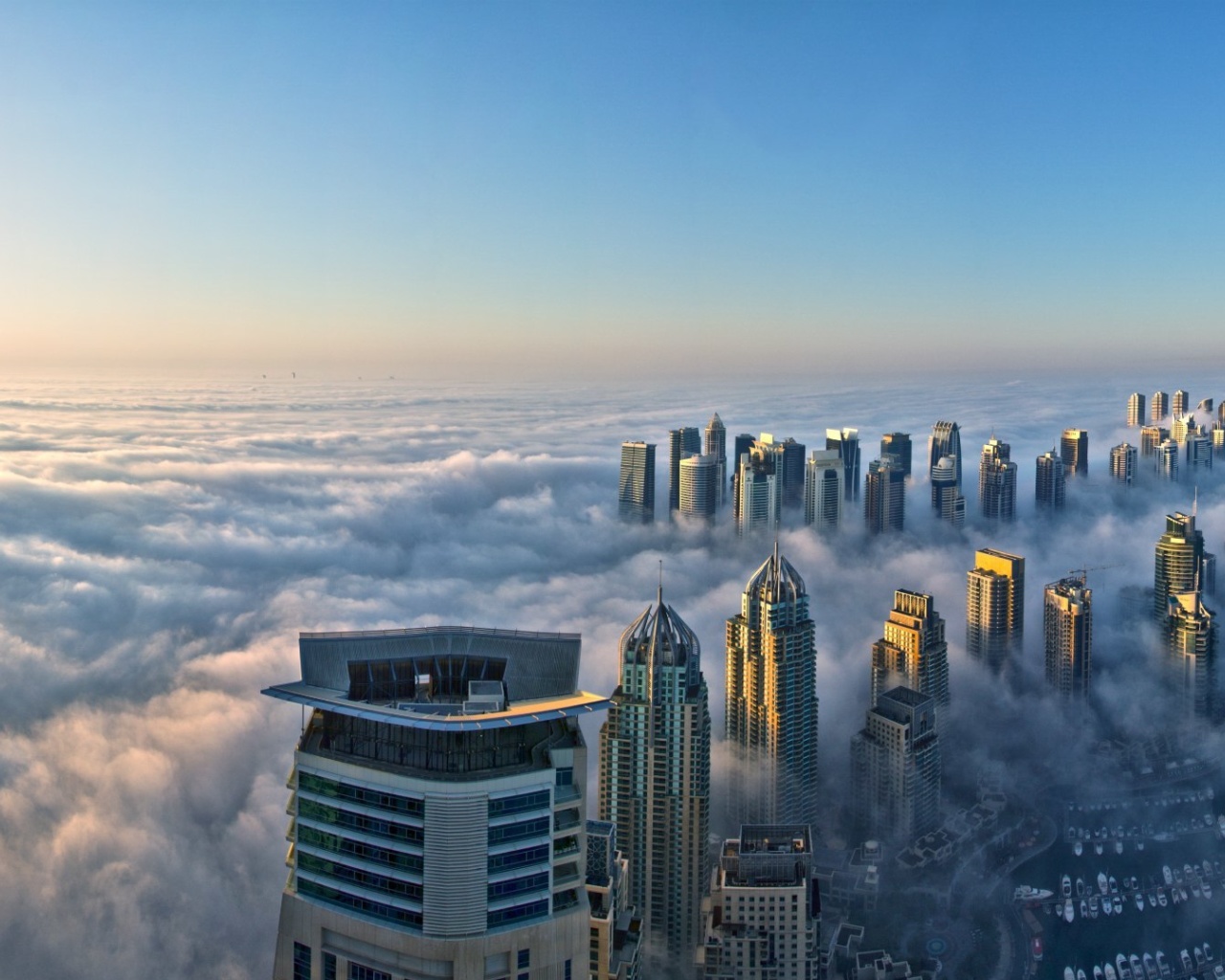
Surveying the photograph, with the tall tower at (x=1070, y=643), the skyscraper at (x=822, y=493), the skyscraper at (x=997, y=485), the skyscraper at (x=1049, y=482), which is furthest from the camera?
the skyscraper at (x=1049, y=482)

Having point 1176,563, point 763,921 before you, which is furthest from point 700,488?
point 763,921

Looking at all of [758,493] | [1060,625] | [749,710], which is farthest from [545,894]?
[758,493]

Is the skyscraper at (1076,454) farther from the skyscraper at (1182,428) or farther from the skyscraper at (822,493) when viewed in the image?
the skyscraper at (822,493)

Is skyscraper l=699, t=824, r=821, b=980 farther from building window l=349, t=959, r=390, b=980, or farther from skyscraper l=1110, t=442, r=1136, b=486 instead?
skyscraper l=1110, t=442, r=1136, b=486

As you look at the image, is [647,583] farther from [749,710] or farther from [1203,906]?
[1203,906]

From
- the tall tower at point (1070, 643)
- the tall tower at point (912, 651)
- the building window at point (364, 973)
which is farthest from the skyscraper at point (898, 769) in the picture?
the building window at point (364, 973)
